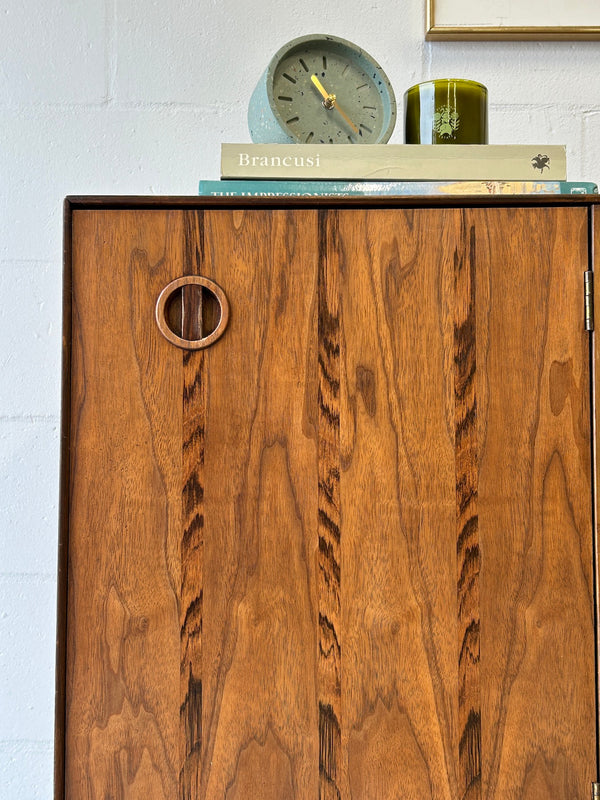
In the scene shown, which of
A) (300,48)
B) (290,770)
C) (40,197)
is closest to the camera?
(290,770)

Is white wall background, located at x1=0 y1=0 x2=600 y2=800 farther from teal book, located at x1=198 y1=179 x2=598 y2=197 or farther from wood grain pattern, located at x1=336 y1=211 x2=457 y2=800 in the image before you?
wood grain pattern, located at x1=336 y1=211 x2=457 y2=800

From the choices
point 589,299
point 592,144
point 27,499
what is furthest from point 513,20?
point 27,499

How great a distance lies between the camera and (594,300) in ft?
2.26

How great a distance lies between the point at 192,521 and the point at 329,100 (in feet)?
1.60

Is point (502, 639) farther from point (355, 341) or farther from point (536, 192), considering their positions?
point (536, 192)

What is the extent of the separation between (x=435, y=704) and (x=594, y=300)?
→ 0.41m

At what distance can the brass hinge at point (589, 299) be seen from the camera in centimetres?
69

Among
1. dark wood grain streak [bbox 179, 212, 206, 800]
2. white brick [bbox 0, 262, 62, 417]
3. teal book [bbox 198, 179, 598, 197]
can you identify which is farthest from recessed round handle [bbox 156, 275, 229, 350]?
white brick [bbox 0, 262, 62, 417]

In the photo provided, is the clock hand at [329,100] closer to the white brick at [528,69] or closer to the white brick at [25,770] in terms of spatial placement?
the white brick at [528,69]

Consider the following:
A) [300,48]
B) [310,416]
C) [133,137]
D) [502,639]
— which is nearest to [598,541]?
[502,639]

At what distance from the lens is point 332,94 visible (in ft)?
2.67

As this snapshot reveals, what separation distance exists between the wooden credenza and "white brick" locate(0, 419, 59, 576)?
1.50ft

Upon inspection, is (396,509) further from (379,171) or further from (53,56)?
(53,56)

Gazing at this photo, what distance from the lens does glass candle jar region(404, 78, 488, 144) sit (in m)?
0.81
